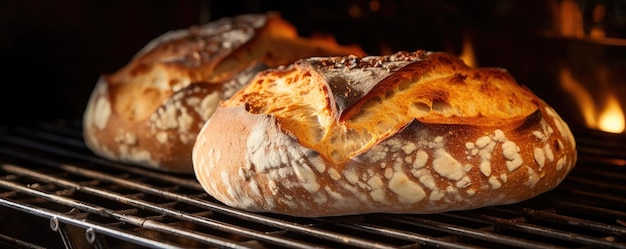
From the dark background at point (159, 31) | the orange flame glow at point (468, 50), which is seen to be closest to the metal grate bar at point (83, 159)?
the dark background at point (159, 31)

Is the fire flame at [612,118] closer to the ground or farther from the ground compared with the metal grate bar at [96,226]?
closer to the ground

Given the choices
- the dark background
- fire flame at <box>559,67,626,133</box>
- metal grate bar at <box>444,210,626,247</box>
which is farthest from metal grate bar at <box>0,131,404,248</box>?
fire flame at <box>559,67,626,133</box>

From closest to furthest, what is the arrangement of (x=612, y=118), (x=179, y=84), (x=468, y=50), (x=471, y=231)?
(x=471, y=231) → (x=179, y=84) → (x=612, y=118) → (x=468, y=50)

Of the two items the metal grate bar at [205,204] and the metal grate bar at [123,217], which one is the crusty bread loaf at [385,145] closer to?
the metal grate bar at [205,204]

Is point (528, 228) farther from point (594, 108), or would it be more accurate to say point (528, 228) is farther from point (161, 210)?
point (594, 108)

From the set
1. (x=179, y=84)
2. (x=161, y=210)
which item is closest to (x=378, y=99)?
(x=161, y=210)
